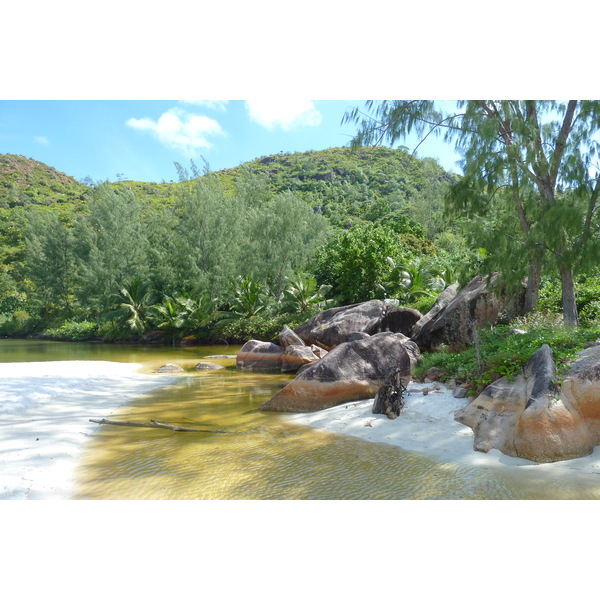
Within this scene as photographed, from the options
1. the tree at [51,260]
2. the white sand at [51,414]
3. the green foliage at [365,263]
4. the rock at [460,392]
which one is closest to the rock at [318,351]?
the white sand at [51,414]

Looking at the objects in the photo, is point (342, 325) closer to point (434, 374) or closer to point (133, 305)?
point (434, 374)

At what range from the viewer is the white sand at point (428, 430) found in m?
4.15

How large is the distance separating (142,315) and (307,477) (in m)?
24.5

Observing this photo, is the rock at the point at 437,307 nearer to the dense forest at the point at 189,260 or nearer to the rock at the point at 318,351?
the dense forest at the point at 189,260

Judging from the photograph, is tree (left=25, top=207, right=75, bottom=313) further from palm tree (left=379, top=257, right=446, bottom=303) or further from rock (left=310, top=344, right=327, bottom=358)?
rock (left=310, top=344, right=327, bottom=358)

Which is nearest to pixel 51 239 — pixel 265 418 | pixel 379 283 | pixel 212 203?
pixel 212 203

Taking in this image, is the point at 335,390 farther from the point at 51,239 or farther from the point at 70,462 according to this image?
the point at 51,239

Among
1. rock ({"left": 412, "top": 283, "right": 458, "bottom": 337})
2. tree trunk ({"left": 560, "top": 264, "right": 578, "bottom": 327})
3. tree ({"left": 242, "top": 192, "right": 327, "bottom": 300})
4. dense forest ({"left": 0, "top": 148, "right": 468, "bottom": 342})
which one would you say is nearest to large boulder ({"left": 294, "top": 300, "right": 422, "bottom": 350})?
rock ({"left": 412, "top": 283, "right": 458, "bottom": 337})

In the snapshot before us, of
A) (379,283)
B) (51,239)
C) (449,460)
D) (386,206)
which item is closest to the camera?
(449,460)

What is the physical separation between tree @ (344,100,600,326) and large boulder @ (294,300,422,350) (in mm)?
5670

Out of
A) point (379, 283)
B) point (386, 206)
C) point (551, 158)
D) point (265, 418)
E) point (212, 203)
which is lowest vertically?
point (265, 418)

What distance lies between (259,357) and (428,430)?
25.7 ft

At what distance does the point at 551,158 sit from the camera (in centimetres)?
798

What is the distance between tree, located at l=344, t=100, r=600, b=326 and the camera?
7.35 m
